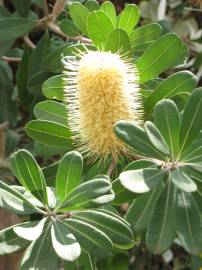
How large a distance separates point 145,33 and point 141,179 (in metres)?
0.52

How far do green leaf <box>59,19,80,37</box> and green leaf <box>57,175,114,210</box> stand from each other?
0.61 meters

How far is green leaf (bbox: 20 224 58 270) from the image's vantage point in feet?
3.34

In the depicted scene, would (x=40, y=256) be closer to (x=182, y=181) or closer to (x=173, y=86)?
(x=182, y=181)

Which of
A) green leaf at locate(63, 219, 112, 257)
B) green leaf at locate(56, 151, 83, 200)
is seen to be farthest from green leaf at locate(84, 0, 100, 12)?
green leaf at locate(63, 219, 112, 257)

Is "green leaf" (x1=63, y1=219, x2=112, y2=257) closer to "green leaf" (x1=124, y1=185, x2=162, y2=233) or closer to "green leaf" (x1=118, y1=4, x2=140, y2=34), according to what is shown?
"green leaf" (x1=124, y1=185, x2=162, y2=233)

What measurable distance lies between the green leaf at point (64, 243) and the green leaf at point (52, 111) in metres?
0.32

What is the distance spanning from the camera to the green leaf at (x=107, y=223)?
1.05m

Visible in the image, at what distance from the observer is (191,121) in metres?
1.09

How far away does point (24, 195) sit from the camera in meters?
1.07

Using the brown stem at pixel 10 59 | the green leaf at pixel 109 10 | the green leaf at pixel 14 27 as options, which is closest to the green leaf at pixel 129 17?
the green leaf at pixel 109 10

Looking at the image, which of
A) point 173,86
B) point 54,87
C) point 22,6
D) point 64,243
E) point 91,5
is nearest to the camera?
point 64,243

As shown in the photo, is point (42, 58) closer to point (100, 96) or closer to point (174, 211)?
point (100, 96)

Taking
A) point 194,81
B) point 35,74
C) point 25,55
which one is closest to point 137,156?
point 194,81

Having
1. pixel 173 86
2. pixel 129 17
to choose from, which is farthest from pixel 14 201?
pixel 129 17
